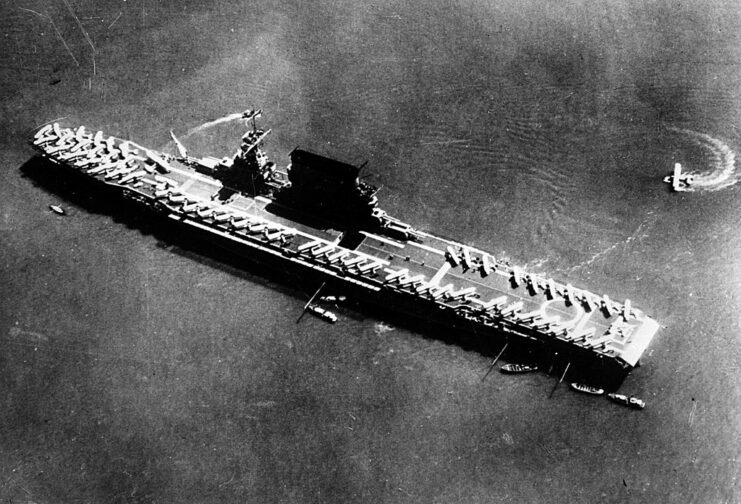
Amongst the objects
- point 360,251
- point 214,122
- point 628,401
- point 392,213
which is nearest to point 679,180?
point 628,401

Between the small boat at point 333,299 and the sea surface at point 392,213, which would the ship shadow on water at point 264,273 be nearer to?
the small boat at point 333,299

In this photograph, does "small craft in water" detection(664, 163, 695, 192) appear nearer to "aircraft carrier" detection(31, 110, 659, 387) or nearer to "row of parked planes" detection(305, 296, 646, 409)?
"aircraft carrier" detection(31, 110, 659, 387)

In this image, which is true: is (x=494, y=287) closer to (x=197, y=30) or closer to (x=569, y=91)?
(x=569, y=91)

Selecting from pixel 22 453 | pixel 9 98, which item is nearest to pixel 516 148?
pixel 22 453

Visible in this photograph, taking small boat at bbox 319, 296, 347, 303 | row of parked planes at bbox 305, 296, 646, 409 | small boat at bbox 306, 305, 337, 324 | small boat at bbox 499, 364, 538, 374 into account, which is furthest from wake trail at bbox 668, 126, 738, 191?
small boat at bbox 306, 305, 337, 324

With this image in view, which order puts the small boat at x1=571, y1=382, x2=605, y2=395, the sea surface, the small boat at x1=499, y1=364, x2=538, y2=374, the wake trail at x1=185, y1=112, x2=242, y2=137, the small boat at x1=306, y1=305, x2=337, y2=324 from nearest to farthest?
the sea surface → the small boat at x1=571, y1=382, x2=605, y2=395 → the small boat at x1=499, y1=364, x2=538, y2=374 → the small boat at x1=306, y1=305, x2=337, y2=324 → the wake trail at x1=185, y1=112, x2=242, y2=137
